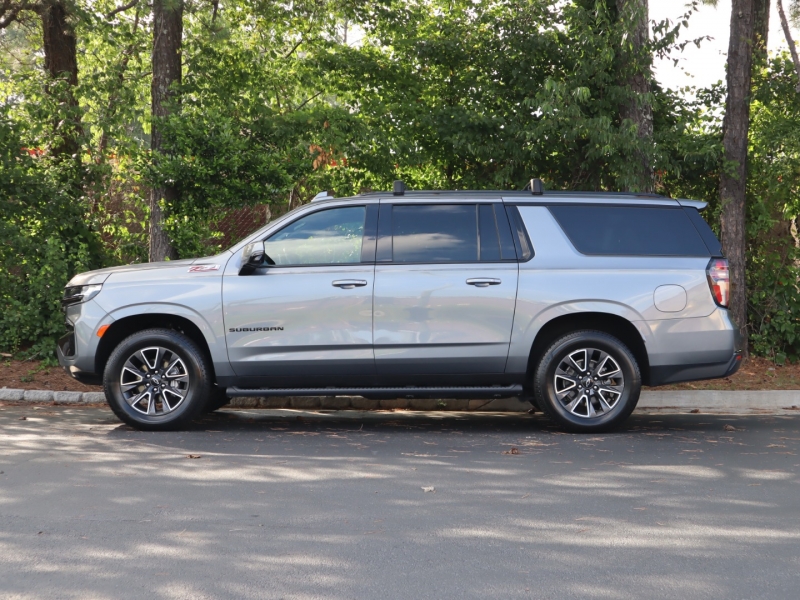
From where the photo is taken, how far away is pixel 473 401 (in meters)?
10.5

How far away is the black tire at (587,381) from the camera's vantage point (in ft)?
27.2

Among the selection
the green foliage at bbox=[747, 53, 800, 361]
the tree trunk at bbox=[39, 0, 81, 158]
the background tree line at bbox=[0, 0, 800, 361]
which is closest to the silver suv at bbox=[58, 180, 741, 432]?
the background tree line at bbox=[0, 0, 800, 361]

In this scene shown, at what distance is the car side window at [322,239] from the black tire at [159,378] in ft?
3.76

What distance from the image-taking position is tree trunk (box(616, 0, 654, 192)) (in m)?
12.2

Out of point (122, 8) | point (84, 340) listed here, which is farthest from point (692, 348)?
point (122, 8)

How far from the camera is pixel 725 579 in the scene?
4.39 meters

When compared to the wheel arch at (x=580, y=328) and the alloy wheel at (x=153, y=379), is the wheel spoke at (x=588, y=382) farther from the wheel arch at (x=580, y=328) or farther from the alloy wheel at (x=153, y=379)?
the alloy wheel at (x=153, y=379)

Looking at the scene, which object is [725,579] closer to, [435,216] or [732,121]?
[435,216]

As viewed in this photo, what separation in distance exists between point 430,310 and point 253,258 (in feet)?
5.20

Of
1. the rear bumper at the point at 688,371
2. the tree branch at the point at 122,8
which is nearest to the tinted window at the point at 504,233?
the rear bumper at the point at 688,371

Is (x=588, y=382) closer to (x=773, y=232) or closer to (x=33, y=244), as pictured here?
(x=773, y=232)

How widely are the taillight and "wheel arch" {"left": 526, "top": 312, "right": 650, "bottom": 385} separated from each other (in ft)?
2.49

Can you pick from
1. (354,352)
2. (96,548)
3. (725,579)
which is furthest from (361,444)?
(725,579)

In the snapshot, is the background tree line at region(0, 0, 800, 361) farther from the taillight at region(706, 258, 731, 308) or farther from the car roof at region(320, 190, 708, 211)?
the taillight at region(706, 258, 731, 308)
